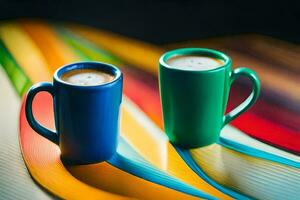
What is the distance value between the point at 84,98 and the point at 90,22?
58cm

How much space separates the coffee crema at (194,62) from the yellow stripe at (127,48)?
22 cm

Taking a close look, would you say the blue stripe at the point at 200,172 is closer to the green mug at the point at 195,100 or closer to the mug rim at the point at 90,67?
the green mug at the point at 195,100

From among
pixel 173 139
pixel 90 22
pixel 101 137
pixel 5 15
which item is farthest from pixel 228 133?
pixel 5 15

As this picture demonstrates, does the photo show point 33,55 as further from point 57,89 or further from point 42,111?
point 57,89

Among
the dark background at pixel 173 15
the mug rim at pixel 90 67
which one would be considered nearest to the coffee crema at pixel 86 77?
the mug rim at pixel 90 67

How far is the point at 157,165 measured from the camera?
0.54m

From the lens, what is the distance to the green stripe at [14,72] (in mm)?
730

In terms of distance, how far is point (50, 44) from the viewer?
901mm

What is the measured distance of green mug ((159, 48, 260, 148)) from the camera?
0.53 metres

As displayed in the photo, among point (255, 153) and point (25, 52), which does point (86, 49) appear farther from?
point (255, 153)

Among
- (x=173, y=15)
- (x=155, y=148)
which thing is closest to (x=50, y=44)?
(x=173, y=15)

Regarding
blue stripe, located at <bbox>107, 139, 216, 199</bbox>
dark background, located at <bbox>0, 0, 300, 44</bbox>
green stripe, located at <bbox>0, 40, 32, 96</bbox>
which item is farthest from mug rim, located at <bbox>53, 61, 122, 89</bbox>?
dark background, located at <bbox>0, 0, 300, 44</bbox>

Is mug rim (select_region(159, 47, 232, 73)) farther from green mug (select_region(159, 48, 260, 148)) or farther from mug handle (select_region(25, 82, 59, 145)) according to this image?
mug handle (select_region(25, 82, 59, 145))

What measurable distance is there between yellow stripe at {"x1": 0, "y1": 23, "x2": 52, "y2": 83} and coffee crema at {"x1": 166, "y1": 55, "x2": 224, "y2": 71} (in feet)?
0.93
